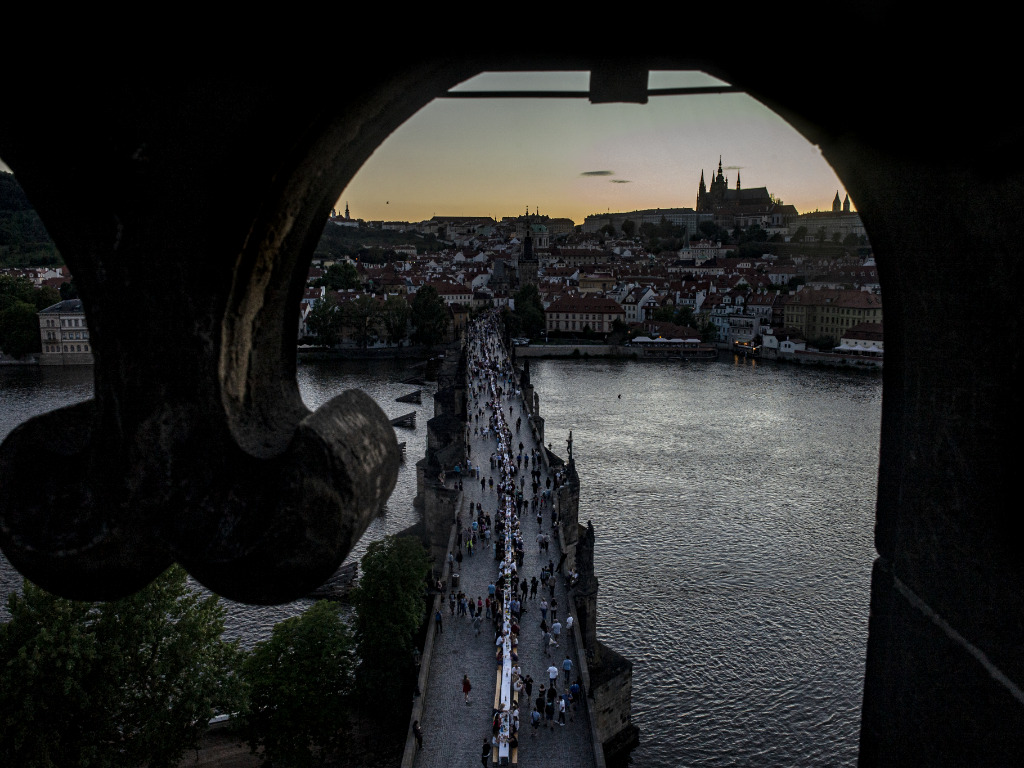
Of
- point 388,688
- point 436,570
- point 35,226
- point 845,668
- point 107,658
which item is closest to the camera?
point 107,658

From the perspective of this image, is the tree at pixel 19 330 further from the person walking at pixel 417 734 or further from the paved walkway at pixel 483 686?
the person walking at pixel 417 734

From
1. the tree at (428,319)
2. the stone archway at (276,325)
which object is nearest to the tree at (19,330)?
the tree at (428,319)

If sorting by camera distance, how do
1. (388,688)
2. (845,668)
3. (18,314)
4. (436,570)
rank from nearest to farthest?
1. (388,688)
2. (845,668)
3. (436,570)
4. (18,314)

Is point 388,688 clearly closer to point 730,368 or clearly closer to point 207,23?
point 207,23

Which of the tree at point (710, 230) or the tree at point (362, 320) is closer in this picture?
the tree at point (362, 320)

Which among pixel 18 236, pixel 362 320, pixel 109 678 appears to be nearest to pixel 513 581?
pixel 109 678

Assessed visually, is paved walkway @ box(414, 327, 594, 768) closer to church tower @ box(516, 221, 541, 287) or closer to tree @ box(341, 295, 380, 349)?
tree @ box(341, 295, 380, 349)

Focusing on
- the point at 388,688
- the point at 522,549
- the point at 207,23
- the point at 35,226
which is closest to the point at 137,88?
the point at 207,23
